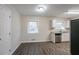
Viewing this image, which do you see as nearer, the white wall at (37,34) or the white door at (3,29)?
the white door at (3,29)

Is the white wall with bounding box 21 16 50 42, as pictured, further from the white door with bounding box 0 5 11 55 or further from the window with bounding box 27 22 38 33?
the white door with bounding box 0 5 11 55

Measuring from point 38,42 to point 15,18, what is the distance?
1.16 metres


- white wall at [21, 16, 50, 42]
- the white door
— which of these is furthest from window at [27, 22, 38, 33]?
the white door

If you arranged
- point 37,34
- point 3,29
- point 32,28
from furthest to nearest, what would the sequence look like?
point 37,34, point 32,28, point 3,29

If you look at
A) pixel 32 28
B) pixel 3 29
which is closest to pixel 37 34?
pixel 32 28

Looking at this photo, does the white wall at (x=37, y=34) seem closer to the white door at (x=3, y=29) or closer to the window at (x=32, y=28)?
the window at (x=32, y=28)

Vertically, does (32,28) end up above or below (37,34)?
above

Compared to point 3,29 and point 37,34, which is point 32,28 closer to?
point 37,34

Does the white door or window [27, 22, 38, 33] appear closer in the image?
the white door

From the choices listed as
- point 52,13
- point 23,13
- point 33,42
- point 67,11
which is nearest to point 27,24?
point 23,13

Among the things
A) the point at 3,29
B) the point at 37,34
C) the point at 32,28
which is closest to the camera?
the point at 3,29

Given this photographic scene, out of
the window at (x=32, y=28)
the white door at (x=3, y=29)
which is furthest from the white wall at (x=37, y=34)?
the white door at (x=3, y=29)
